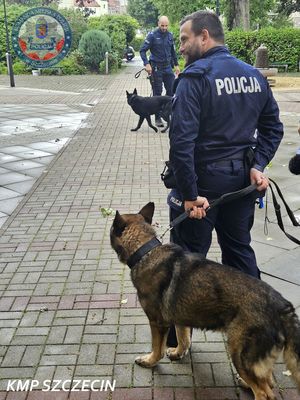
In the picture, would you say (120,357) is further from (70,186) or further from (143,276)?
(70,186)

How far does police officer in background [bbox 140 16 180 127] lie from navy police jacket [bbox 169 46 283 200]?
8.84 m

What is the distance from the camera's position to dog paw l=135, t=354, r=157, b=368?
3.12m

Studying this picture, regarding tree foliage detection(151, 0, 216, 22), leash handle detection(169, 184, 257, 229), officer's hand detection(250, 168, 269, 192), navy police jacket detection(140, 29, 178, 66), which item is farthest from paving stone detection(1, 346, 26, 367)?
tree foliage detection(151, 0, 216, 22)

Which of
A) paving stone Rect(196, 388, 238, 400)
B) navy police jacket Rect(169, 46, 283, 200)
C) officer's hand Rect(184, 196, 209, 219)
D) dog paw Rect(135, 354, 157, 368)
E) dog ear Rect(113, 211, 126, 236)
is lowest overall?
paving stone Rect(196, 388, 238, 400)

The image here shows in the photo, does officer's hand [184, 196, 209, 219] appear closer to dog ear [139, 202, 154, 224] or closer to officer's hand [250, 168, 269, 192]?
dog ear [139, 202, 154, 224]

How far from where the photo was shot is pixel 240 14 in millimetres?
29625

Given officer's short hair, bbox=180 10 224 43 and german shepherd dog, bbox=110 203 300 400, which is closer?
german shepherd dog, bbox=110 203 300 400

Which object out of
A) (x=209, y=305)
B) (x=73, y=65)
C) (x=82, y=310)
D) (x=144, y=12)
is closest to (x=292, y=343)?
(x=209, y=305)

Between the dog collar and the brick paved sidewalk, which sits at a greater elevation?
the dog collar

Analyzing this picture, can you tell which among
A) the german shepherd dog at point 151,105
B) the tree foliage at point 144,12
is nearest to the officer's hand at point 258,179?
the german shepherd dog at point 151,105

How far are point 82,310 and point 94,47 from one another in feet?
81.4

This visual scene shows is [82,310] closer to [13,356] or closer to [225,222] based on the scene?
[13,356]

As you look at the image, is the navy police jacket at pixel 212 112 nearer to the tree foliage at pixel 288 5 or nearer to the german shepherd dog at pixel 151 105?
the german shepherd dog at pixel 151 105

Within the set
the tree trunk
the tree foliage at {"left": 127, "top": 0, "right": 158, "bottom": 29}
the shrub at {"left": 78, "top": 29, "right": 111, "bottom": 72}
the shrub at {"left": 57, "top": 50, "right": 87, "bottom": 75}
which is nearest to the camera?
the shrub at {"left": 57, "top": 50, "right": 87, "bottom": 75}
